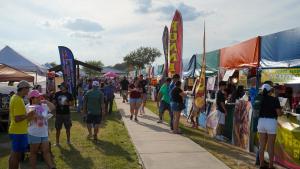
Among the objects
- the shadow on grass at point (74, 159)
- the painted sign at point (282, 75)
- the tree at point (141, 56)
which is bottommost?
the shadow on grass at point (74, 159)

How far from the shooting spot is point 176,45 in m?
16.3

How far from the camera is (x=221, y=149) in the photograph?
9.82m

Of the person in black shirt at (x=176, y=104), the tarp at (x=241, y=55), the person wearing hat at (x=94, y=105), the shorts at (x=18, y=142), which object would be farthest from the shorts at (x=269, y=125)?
the person wearing hat at (x=94, y=105)

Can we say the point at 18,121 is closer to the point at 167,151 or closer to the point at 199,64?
the point at 167,151

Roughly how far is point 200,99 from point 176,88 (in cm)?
208

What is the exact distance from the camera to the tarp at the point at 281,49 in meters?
8.59

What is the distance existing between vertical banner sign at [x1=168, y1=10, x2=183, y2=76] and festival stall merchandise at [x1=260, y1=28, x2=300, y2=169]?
595cm

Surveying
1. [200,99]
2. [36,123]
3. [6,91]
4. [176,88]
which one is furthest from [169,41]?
[36,123]

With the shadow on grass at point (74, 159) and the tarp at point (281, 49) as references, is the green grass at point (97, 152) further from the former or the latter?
the tarp at point (281, 49)

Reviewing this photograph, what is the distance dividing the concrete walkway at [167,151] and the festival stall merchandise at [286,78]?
1.36 m

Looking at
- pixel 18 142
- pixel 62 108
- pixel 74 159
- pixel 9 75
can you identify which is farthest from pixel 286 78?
pixel 9 75

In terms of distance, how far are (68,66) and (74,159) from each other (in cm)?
863

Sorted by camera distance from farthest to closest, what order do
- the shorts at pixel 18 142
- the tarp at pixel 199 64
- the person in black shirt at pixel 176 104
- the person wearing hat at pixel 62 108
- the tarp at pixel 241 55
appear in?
the tarp at pixel 199 64 < the person in black shirt at pixel 176 104 < the tarp at pixel 241 55 < the person wearing hat at pixel 62 108 < the shorts at pixel 18 142

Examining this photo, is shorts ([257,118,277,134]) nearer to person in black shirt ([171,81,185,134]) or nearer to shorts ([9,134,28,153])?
shorts ([9,134,28,153])
